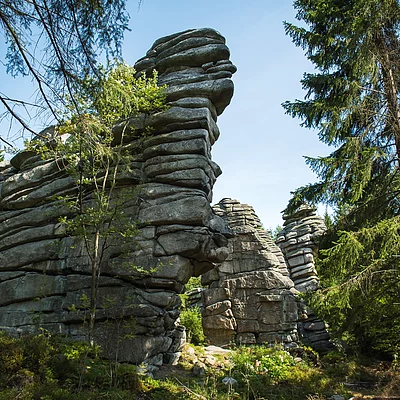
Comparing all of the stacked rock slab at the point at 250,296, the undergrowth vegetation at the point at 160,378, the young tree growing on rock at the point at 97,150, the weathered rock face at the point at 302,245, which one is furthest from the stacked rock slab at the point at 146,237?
the weathered rock face at the point at 302,245

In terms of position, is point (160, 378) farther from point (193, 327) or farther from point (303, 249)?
point (303, 249)

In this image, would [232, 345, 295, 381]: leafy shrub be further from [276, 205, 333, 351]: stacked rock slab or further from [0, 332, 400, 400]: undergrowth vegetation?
[276, 205, 333, 351]: stacked rock slab

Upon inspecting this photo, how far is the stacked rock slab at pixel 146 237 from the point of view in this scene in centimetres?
908

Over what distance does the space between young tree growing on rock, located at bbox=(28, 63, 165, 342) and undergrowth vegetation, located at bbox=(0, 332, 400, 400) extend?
806mm

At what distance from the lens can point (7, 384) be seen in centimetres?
551

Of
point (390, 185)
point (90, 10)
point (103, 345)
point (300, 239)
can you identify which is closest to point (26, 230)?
point (103, 345)

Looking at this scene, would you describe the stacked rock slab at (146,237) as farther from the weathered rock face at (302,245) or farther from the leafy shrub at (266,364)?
the weathered rock face at (302,245)

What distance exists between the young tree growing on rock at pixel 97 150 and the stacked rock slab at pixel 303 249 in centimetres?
1118

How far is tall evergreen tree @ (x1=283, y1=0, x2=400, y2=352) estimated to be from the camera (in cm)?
746

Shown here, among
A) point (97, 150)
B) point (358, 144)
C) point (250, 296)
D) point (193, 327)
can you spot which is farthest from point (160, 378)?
point (250, 296)

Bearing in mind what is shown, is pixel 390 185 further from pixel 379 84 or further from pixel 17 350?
pixel 17 350

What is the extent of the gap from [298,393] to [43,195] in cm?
948

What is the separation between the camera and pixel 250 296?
16062 mm

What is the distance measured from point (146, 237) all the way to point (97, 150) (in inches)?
195
